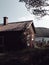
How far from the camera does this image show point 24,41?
36.9 metres

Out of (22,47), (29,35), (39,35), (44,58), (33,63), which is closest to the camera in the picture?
(33,63)

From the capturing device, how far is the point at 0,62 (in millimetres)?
21188

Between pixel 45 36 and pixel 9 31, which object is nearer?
pixel 9 31

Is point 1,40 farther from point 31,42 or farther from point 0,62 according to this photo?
point 0,62

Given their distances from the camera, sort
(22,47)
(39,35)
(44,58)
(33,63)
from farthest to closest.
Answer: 1. (39,35)
2. (22,47)
3. (44,58)
4. (33,63)

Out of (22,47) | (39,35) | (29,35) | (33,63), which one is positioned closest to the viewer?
(33,63)

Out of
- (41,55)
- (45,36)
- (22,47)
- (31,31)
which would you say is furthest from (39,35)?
(41,55)

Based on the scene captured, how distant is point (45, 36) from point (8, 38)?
3935 cm

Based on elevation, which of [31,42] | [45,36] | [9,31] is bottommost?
[45,36]

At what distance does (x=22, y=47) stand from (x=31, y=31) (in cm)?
541

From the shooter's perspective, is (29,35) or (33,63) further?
(29,35)

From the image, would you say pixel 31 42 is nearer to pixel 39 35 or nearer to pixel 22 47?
pixel 22 47

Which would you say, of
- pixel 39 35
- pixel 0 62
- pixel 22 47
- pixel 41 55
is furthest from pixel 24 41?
pixel 39 35

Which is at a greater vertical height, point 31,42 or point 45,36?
point 31,42
